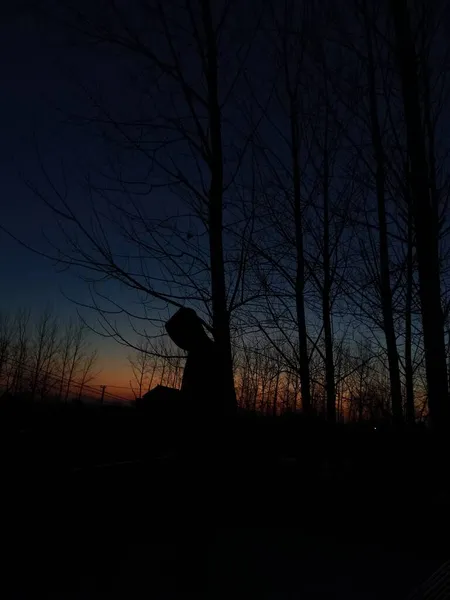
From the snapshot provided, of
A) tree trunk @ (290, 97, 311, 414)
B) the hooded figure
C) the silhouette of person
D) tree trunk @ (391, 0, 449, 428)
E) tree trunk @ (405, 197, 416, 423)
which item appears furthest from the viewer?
tree trunk @ (290, 97, 311, 414)

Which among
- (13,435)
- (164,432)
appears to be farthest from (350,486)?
(13,435)

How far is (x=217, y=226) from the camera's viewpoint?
6.94 m

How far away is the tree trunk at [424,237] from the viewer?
513 cm

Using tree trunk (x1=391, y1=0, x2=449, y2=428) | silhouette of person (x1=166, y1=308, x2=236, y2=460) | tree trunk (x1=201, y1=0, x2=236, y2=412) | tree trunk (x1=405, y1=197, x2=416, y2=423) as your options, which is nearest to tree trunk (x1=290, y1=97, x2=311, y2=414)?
tree trunk (x1=405, y1=197, x2=416, y2=423)

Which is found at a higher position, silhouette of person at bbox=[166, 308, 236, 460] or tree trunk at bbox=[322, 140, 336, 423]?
tree trunk at bbox=[322, 140, 336, 423]

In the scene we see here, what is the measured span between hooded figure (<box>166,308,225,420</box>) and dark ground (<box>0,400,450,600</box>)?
0.48 metres

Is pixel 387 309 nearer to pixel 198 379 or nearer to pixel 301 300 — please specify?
pixel 301 300

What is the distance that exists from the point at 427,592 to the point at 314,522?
10.4ft

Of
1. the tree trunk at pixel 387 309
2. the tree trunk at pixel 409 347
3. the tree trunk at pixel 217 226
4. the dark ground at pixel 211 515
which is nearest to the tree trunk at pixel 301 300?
the tree trunk at pixel 387 309

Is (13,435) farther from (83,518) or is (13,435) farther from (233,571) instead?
(233,571)

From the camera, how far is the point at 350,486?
5008mm

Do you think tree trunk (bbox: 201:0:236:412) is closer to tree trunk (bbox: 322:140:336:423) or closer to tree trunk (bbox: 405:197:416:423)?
tree trunk (bbox: 322:140:336:423)

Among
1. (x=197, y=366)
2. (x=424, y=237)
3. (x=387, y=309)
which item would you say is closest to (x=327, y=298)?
(x=387, y=309)

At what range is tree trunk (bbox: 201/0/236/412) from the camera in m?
6.72
